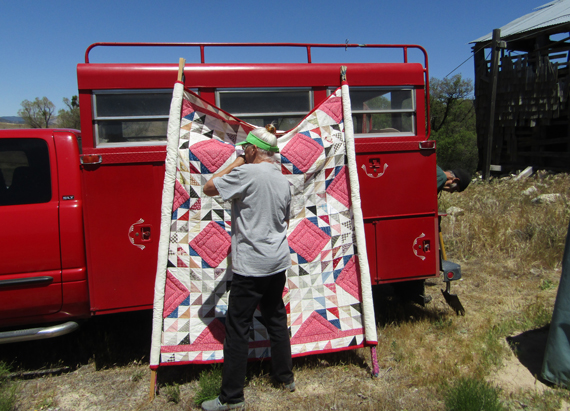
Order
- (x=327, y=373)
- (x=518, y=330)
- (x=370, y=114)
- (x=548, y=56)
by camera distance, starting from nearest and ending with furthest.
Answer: (x=327, y=373)
(x=370, y=114)
(x=518, y=330)
(x=548, y=56)

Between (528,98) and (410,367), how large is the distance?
13.3 m

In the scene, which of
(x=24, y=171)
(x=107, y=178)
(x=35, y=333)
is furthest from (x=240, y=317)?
(x=24, y=171)

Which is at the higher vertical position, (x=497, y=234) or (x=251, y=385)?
(x=497, y=234)

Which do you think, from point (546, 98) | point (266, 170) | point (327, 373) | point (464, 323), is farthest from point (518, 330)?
point (546, 98)

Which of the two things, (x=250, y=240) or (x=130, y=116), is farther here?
(x=130, y=116)

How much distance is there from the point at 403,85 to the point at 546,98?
12.0 metres

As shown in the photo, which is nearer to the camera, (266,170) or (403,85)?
(266,170)

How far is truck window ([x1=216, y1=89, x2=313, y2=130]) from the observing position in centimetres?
369

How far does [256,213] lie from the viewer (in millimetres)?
2834

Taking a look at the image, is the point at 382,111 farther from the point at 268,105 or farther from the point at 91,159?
the point at 91,159

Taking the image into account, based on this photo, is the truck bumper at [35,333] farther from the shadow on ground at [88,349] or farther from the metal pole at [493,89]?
the metal pole at [493,89]

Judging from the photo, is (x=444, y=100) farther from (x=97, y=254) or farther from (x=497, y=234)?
(x=97, y=254)

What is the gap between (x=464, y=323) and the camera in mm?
4504

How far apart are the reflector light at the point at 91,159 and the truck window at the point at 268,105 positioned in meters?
1.13
